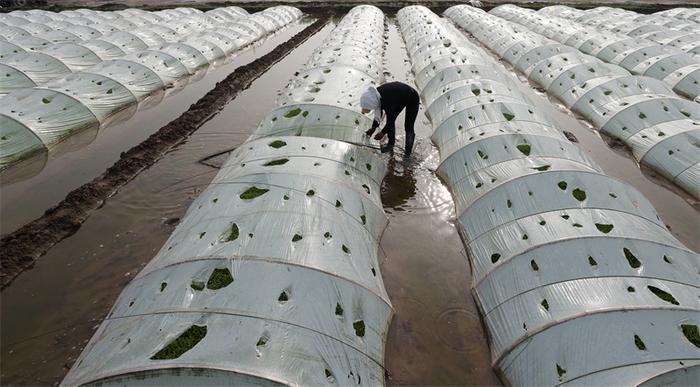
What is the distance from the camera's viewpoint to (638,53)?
56.3 feet

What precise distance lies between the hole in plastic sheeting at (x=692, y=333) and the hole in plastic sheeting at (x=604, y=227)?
1683 millimetres

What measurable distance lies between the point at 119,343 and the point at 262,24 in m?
27.4

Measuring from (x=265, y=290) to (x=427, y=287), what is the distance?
3.22m

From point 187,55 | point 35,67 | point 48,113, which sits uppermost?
point 35,67

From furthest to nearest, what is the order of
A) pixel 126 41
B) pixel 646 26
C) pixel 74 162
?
1. pixel 646 26
2. pixel 126 41
3. pixel 74 162

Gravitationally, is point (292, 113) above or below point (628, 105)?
above

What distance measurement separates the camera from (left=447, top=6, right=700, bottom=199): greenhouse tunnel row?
32.4 feet

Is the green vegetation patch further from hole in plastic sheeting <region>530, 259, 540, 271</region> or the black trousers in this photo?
hole in plastic sheeting <region>530, 259, 540, 271</region>

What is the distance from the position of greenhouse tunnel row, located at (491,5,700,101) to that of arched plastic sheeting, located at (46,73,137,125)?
811 inches

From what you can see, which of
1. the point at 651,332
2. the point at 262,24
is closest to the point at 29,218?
the point at 651,332

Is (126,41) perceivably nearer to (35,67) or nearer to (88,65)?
(88,65)

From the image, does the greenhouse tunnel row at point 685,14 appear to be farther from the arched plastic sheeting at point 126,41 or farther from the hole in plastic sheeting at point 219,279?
the hole in plastic sheeting at point 219,279

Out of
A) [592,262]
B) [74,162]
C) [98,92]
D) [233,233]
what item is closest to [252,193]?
[233,233]

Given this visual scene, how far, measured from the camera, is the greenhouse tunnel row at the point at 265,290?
4129 mm
